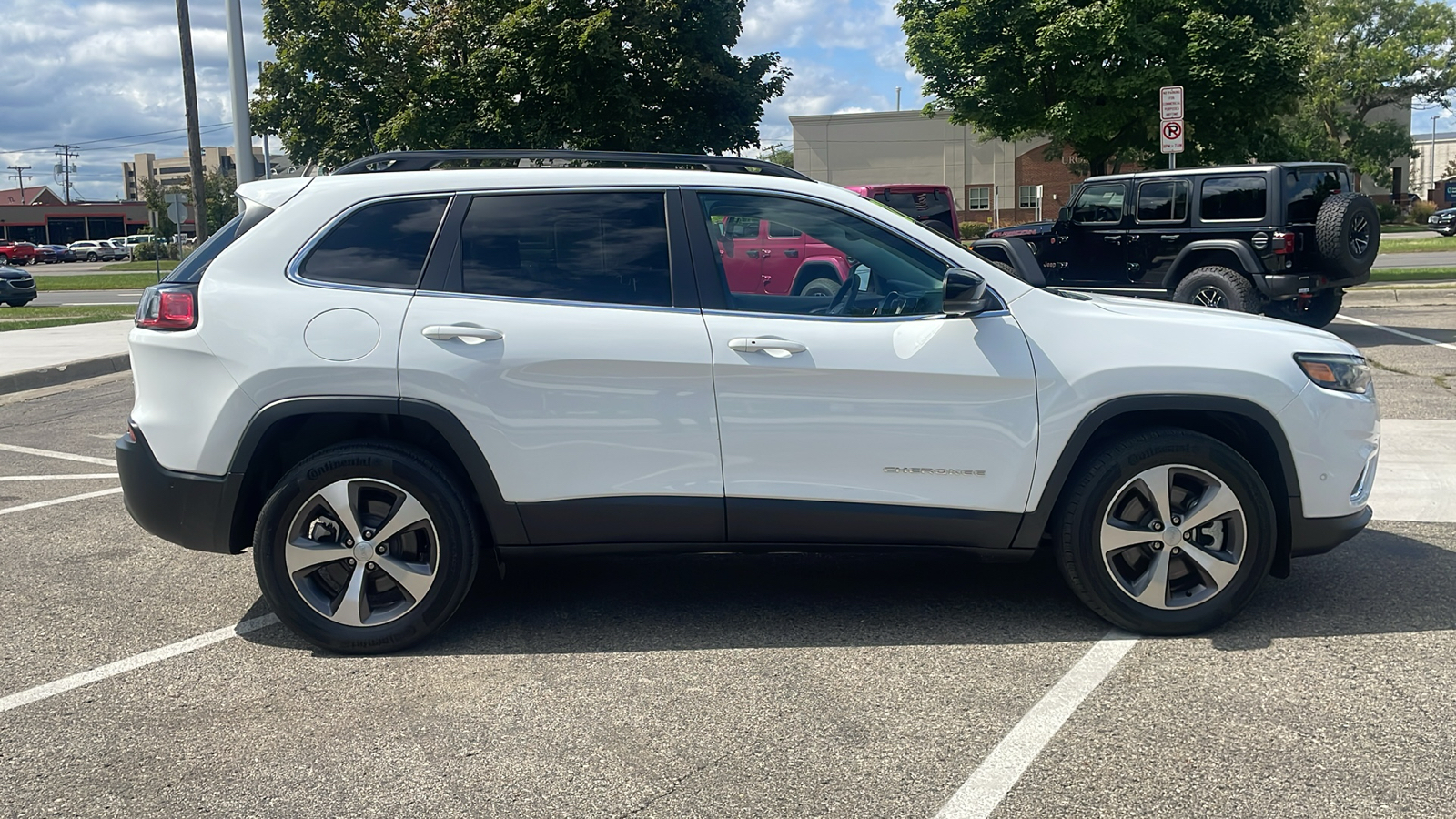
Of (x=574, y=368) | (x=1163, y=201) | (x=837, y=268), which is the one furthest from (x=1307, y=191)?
(x=574, y=368)

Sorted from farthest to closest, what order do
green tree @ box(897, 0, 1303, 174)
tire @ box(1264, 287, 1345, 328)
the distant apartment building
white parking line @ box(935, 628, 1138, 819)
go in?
the distant apartment building
green tree @ box(897, 0, 1303, 174)
tire @ box(1264, 287, 1345, 328)
white parking line @ box(935, 628, 1138, 819)

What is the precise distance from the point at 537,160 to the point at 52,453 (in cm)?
567

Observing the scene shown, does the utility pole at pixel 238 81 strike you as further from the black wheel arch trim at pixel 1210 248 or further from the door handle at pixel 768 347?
the door handle at pixel 768 347

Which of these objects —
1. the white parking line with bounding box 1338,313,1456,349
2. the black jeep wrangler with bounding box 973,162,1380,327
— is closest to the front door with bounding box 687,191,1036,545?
the black jeep wrangler with bounding box 973,162,1380,327

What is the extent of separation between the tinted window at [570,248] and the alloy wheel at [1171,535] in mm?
1797

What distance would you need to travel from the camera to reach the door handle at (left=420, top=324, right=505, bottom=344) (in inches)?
166

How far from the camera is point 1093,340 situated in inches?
169

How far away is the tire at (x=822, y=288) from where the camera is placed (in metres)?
4.40

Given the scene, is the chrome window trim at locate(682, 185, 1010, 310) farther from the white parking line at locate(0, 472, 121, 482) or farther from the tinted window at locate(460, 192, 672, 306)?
the white parking line at locate(0, 472, 121, 482)

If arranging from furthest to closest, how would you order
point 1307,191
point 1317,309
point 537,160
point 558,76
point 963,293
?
1. point 558,76
2. point 1317,309
3. point 1307,191
4. point 537,160
5. point 963,293

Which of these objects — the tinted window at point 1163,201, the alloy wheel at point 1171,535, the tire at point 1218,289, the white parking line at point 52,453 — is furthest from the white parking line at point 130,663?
the tinted window at point 1163,201

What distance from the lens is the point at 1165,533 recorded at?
4.30 metres

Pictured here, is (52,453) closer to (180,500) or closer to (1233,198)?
(180,500)

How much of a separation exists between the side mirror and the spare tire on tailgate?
9.36m
